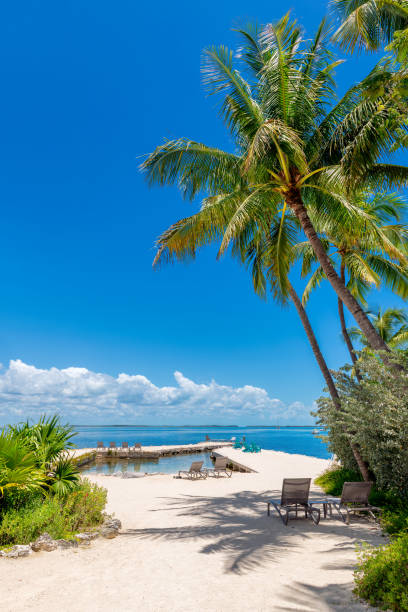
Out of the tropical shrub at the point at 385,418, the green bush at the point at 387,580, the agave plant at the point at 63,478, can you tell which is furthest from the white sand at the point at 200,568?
the agave plant at the point at 63,478

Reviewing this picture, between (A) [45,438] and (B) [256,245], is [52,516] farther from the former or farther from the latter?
(B) [256,245]

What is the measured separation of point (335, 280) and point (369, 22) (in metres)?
5.77

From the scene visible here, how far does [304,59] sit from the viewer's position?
9.27m

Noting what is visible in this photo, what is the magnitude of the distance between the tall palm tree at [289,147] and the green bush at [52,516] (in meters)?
6.19

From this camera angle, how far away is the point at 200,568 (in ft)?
17.4

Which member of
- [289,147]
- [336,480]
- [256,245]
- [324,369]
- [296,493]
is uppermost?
[289,147]

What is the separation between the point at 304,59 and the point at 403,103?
3368 mm

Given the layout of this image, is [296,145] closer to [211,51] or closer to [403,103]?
[403,103]

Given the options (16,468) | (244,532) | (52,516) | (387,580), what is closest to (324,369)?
(244,532)

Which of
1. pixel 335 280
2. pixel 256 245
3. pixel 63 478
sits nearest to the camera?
pixel 63 478

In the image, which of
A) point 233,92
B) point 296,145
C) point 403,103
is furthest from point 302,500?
point 233,92

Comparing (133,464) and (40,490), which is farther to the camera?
(133,464)

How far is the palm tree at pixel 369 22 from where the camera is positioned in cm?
763

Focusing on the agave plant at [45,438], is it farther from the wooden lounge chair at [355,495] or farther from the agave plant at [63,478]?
the wooden lounge chair at [355,495]
